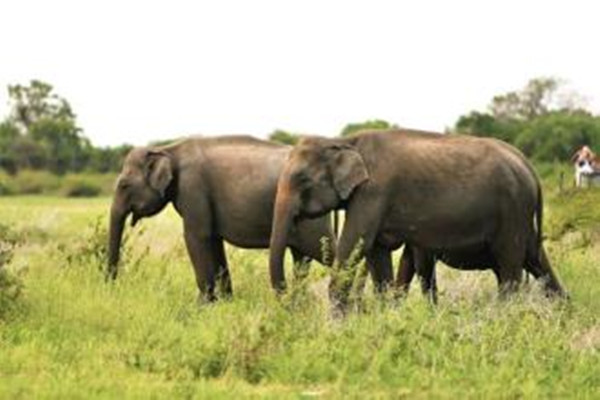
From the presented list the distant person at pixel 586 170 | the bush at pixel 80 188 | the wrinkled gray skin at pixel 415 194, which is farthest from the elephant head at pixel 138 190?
the bush at pixel 80 188

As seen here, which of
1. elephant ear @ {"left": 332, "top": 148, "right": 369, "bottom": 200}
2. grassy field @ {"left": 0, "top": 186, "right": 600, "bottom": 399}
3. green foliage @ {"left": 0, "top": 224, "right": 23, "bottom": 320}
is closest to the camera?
grassy field @ {"left": 0, "top": 186, "right": 600, "bottom": 399}

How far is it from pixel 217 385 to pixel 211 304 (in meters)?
3.45

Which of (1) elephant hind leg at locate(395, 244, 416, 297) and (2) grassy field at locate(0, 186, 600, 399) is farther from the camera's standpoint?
(1) elephant hind leg at locate(395, 244, 416, 297)

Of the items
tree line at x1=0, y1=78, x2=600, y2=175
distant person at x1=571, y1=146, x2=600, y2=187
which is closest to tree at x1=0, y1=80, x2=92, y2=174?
tree line at x1=0, y1=78, x2=600, y2=175

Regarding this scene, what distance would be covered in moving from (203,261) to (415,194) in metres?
2.64

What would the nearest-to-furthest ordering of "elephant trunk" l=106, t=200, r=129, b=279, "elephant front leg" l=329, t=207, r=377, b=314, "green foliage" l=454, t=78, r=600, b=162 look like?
1. "elephant front leg" l=329, t=207, r=377, b=314
2. "elephant trunk" l=106, t=200, r=129, b=279
3. "green foliage" l=454, t=78, r=600, b=162

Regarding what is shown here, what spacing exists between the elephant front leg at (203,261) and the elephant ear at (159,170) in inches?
22.2

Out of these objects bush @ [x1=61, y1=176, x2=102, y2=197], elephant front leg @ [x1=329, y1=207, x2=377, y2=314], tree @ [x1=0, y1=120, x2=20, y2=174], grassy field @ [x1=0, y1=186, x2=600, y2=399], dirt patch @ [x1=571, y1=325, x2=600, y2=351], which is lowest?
bush @ [x1=61, y1=176, x2=102, y2=197]

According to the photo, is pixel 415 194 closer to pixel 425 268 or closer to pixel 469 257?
pixel 469 257

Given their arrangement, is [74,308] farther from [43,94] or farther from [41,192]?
[43,94]

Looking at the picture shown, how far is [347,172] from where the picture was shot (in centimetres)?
1117

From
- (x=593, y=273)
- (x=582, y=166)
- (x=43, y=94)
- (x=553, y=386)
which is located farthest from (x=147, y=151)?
(x=43, y=94)

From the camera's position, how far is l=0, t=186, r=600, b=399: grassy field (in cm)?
802

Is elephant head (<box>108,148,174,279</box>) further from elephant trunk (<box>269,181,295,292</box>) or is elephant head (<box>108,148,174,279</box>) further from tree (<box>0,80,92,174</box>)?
tree (<box>0,80,92,174</box>)
